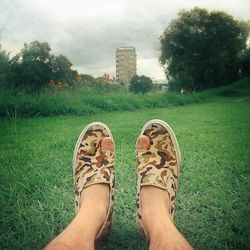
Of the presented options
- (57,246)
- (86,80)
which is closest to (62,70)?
(86,80)

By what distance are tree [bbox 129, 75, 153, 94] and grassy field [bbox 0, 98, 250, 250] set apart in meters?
0.21

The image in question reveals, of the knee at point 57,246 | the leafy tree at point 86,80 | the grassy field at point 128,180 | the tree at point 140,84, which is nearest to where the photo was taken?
the knee at point 57,246

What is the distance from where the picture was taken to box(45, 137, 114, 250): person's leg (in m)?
0.73

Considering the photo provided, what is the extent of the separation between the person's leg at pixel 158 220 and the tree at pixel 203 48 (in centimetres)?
91

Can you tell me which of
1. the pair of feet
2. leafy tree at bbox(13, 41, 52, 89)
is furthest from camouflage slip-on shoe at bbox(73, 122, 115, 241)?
leafy tree at bbox(13, 41, 52, 89)

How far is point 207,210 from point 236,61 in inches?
37.4

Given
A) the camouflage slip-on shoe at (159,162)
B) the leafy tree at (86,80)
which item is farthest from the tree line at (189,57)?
the camouflage slip-on shoe at (159,162)

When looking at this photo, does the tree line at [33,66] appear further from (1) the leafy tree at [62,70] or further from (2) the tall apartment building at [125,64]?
(2) the tall apartment building at [125,64]

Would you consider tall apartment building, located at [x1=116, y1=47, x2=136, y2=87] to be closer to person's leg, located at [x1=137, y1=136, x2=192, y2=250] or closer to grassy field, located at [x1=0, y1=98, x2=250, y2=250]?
grassy field, located at [x1=0, y1=98, x2=250, y2=250]

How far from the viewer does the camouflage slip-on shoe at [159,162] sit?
102 centimetres

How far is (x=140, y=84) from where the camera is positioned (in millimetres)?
2111

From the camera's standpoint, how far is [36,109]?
96.5 inches

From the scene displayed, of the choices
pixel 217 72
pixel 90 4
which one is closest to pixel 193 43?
pixel 217 72

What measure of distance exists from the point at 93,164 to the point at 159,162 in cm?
20
